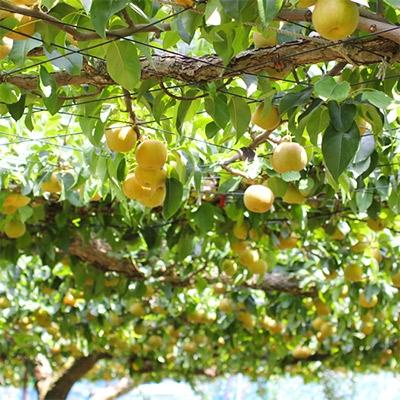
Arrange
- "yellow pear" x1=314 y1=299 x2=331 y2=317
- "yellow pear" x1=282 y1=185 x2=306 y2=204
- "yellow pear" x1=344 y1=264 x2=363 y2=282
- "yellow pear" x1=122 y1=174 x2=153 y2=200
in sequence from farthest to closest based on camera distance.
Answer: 1. "yellow pear" x1=314 y1=299 x2=331 y2=317
2. "yellow pear" x1=344 y1=264 x2=363 y2=282
3. "yellow pear" x1=282 y1=185 x2=306 y2=204
4. "yellow pear" x1=122 y1=174 x2=153 y2=200

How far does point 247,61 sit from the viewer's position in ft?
5.30

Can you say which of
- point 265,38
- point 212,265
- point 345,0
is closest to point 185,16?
point 265,38

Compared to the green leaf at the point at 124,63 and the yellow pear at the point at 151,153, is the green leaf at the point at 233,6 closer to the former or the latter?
the green leaf at the point at 124,63

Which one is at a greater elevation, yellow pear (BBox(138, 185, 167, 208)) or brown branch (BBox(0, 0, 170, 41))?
brown branch (BBox(0, 0, 170, 41))

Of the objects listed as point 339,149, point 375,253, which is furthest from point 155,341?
point 339,149

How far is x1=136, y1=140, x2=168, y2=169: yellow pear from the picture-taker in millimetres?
1866

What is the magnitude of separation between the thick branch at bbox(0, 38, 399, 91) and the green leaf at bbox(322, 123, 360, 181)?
15cm

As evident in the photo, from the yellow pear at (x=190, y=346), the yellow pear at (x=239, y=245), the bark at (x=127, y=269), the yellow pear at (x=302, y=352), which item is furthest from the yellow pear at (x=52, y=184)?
the yellow pear at (x=302, y=352)

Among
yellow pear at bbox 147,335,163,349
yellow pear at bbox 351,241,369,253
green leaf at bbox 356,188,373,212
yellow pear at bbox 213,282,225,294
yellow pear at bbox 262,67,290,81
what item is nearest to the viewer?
yellow pear at bbox 262,67,290,81

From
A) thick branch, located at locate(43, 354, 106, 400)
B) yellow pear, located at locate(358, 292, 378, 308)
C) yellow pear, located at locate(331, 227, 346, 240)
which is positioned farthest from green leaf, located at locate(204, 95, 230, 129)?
thick branch, located at locate(43, 354, 106, 400)

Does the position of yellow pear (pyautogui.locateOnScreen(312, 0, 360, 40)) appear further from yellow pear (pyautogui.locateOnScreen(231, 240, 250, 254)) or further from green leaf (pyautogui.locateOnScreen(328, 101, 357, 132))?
yellow pear (pyautogui.locateOnScreen(231, 240, 250, 254))

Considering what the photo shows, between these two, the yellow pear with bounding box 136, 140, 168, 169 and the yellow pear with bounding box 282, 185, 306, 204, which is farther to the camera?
the yellow pear with bounding box 282, 185, 306, 204

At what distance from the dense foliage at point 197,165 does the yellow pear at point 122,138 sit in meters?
0.01

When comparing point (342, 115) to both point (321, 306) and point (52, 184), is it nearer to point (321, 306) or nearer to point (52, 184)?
point (52, 184)
